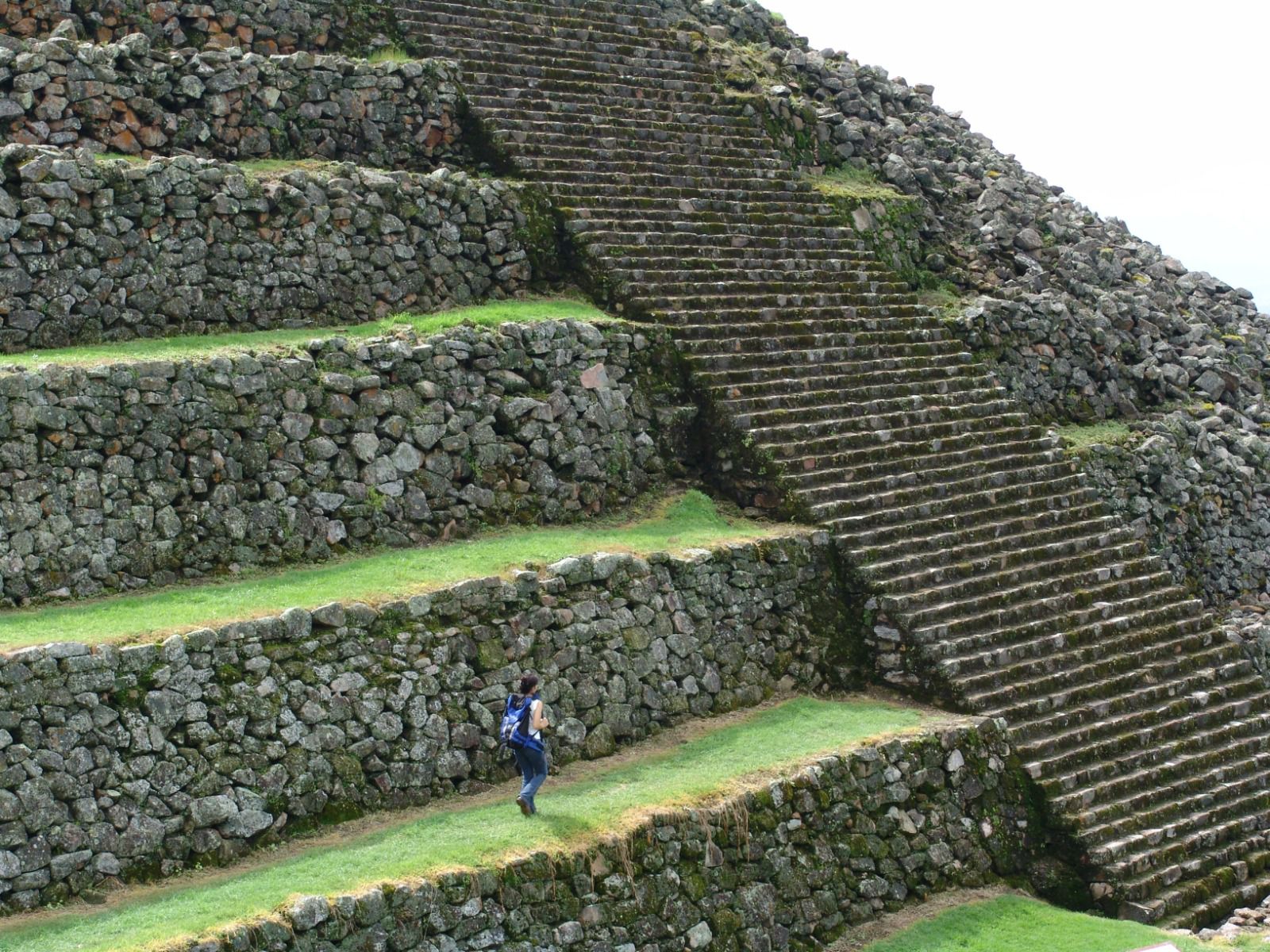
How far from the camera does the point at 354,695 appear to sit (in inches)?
539

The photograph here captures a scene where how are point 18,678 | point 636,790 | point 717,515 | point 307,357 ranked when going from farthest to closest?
point 717,515 < point 307,357 < point 636,790 < point 18,678

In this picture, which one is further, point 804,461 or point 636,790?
point 804,461

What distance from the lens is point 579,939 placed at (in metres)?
12.6

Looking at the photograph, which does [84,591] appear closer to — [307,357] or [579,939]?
[307,357]

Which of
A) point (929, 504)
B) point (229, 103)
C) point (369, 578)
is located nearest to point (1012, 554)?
point (929, 504)

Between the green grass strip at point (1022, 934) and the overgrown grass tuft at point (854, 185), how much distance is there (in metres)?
12.6

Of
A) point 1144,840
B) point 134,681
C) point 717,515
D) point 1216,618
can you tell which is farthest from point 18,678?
point 1216,618

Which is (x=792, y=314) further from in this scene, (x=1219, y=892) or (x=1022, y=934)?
(x=1022, y=934)

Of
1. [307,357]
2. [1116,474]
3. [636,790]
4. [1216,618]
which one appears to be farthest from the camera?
[1116,474]

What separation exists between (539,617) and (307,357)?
3826 mm

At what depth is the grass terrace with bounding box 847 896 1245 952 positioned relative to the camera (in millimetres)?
13922

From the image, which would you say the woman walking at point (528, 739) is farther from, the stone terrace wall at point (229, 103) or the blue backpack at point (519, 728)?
the stone terrace wall at point (229, 103)

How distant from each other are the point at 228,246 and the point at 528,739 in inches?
294

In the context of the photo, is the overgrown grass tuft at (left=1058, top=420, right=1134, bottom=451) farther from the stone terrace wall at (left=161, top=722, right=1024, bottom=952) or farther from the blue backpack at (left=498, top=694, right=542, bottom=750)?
the blue backpack at (left=498, top=694, right=542, bottom=750)
